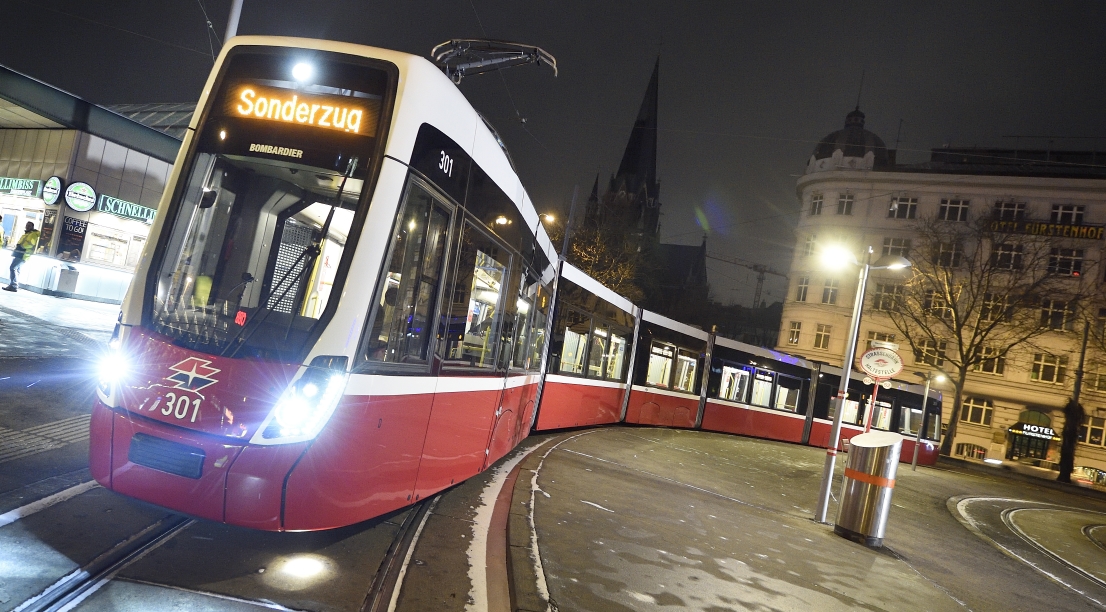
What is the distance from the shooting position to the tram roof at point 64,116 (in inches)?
810

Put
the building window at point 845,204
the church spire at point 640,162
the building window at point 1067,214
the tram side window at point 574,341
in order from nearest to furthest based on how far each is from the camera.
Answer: the tram side window at point 574,341 < the building window at point 1067,214 < the building window at point 845,204 < the church spire at point 640,162

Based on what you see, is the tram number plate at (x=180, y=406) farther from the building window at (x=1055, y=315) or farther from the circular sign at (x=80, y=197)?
the building window at (x=1055, y=315)

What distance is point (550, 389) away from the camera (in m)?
14.3

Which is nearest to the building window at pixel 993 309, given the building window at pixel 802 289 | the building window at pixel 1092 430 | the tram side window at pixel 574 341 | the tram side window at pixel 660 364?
the building window at pixel 1092 430

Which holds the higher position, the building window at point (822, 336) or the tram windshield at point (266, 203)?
the building window at point (822, 336)

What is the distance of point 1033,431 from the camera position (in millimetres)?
46812

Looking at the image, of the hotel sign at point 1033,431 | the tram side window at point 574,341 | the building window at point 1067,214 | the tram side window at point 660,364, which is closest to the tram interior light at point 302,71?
the tram side window at point 574,341

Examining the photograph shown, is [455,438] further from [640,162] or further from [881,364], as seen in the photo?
[640,162]

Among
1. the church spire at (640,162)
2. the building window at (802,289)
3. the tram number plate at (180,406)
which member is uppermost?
the church spire at (640,162)

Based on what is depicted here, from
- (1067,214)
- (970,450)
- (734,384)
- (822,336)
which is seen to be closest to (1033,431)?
(970,450)

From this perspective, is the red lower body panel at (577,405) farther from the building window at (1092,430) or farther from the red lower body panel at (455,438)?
the building window at (1092,430)

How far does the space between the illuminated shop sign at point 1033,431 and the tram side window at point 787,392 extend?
28.9 metres

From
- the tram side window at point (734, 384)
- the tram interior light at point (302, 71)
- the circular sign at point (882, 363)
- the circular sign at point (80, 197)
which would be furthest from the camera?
the tram side window at point (734, 384)

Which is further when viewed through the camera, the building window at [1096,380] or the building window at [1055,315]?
the building window at [1055,315]
